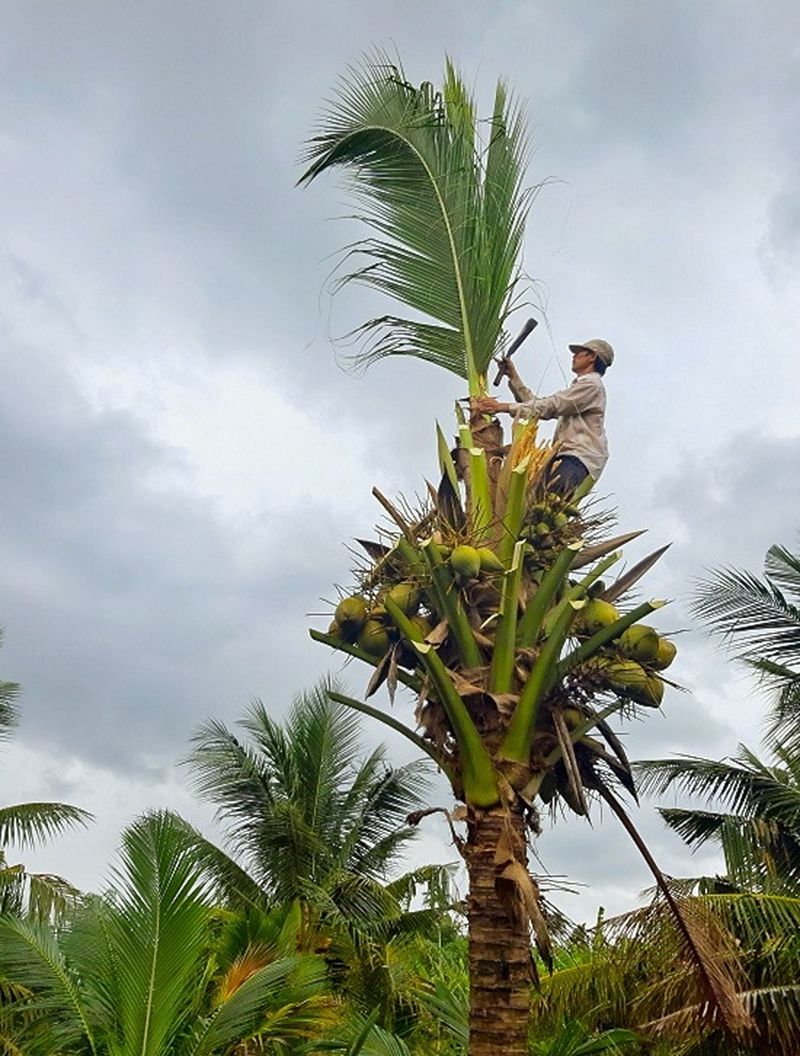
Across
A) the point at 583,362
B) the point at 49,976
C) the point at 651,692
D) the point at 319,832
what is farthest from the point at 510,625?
the point at 319,832

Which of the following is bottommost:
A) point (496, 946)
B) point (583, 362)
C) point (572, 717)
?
point (496, 946)

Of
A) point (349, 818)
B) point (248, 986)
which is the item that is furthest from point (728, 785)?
point (248, 986)

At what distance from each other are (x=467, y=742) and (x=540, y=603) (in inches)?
26.9

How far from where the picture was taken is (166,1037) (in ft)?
19.8

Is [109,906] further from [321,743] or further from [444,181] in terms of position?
[321,743]

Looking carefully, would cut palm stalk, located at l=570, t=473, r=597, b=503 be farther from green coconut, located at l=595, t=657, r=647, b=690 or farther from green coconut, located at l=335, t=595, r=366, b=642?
green coconut, located at l=335, t=595, r=366, b=642

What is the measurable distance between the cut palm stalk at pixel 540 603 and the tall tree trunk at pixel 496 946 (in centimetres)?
74

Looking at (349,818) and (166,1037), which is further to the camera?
(349,818)

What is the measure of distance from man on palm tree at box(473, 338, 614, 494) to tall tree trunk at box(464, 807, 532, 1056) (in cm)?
170

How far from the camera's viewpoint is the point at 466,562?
4.98 m

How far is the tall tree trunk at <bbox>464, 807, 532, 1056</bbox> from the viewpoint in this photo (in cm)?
443

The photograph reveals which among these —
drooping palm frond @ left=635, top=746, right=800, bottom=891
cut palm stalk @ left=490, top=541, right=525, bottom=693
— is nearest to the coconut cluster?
cut palm stalk @ left=490, top=541, right=525, bottom=693

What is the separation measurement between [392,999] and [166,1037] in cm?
604

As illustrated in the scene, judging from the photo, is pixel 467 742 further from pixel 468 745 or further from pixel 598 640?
pixel 598 640
